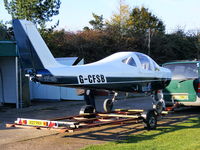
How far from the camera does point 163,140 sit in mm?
8766

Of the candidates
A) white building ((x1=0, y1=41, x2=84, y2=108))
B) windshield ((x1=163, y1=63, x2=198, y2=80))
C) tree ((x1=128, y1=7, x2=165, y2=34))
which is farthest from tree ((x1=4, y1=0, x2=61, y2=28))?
windshield ((x1=163, y1=63, x2=198, y2=80))

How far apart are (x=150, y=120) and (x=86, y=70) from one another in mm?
2732

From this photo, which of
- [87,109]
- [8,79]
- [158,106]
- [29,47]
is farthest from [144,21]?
[29,47]

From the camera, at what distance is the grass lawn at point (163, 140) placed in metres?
7.96

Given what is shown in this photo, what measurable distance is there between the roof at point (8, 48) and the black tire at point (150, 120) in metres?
8.45

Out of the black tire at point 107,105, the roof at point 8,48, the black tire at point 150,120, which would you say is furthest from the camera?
the roof at point 8,48

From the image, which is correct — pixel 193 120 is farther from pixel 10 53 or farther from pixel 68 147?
pixel 10 53

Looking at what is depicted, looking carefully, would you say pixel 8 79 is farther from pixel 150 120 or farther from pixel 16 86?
pixel 150 120

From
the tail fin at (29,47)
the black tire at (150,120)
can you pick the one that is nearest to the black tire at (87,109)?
the black tire at (150,120)

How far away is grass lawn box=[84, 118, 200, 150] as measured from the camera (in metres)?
7.96

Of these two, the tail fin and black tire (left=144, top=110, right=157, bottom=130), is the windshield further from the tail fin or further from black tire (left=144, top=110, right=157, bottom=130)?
the tail fin

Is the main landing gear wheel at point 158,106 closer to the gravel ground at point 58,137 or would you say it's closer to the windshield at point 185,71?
the gravel ground at point 58,137

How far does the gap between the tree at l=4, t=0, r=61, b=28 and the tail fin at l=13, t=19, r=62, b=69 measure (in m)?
19.8

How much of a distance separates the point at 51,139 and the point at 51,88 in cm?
1098
